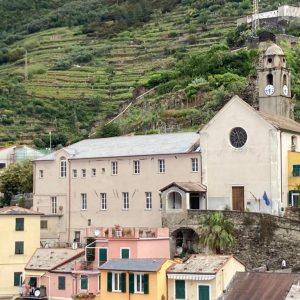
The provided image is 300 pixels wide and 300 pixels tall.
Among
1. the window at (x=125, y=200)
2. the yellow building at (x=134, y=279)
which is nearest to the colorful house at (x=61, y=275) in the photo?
the yellow building at (x=134, y=279)

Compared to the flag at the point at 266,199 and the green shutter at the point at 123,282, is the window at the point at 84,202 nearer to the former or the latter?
the flag at the point at 266,199

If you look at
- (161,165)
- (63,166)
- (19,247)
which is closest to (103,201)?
(63,166)

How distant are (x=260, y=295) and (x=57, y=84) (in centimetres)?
9589

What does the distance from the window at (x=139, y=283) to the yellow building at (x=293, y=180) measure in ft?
53.5

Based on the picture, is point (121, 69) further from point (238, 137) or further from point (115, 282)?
point (115, 282)

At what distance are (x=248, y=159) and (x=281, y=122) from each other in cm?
413

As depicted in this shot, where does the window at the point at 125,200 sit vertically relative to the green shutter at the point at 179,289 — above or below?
above

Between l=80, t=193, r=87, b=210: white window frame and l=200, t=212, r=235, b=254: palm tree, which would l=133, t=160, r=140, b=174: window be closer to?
l=80, t=193, r=87, b=210: white window frame

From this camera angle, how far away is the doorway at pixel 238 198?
63.5 meters

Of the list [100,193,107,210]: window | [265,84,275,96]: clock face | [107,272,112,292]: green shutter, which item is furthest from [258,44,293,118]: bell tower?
[107,272,112,292]: green shutter

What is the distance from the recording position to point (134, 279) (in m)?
51.4

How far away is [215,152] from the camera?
212 ft

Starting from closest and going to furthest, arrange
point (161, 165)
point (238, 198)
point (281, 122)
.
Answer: point (238, 198) < point (281, 122) < point (161, 165)

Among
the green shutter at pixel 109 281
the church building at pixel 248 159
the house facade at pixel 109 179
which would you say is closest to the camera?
the green shutter at pixel 109 281
